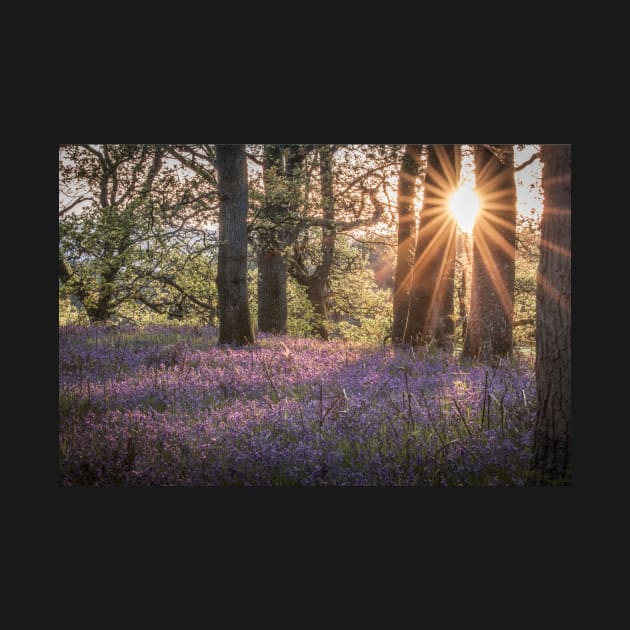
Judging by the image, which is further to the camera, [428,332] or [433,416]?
[428,332]

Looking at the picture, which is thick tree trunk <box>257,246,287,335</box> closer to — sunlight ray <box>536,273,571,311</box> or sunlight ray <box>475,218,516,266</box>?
sunlight ray <box>475,218,516,266</box>

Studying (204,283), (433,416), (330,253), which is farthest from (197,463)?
(330,253)

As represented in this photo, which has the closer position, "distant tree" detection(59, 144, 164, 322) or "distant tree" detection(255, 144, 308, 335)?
"distant tree" detection(59, 144, 164, 322)

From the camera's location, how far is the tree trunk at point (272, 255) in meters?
6.90

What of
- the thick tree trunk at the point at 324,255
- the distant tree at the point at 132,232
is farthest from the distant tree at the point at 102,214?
the thick tree trunk at the point at 324,255

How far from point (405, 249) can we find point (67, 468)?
15.9 feet

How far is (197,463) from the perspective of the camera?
4.97 metres

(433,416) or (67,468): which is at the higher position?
(433,416)

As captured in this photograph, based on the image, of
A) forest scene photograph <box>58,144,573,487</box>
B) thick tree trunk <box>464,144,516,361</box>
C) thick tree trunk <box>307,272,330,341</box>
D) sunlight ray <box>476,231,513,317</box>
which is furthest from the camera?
thick tree trunk <box>307,272,330,341</box>

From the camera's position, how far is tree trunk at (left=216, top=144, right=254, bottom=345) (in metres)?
6.69

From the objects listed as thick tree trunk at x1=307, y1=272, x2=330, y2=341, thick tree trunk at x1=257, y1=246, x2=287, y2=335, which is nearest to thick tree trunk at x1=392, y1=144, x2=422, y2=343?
thick tree trunk at x1=257, y1=246, x2=287, y2=335

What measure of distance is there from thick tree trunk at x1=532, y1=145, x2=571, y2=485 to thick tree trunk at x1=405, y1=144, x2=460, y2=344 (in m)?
2.00

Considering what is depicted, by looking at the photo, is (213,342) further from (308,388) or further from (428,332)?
(428,332)

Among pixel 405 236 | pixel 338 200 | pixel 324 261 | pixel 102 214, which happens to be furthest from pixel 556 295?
pixel 324 261
